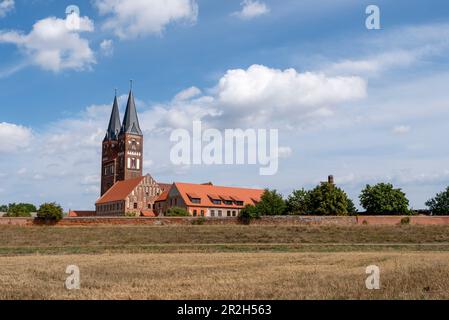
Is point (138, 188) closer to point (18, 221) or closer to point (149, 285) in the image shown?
point (18, 221)

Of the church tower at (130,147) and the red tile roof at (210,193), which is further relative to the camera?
the church tower at (130,147)

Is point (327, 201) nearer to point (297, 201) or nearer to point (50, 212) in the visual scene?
point (297, 201)

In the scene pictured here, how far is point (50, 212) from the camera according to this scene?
6919cm

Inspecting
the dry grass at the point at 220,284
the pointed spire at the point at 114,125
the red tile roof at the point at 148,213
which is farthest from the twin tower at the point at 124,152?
the dry grass at the point at 220,284

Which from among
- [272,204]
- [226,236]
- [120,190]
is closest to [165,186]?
[120,190]

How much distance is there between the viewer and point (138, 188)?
356 feet

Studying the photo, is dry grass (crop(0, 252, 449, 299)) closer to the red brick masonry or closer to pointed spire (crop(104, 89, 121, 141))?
the red brick masonry

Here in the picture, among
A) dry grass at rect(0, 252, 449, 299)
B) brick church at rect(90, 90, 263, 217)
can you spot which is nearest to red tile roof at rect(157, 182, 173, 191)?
brick church at rect(90, 90, 263, 217)

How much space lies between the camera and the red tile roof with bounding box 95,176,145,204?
109375 mm

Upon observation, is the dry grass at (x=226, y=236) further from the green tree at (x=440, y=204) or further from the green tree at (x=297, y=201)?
the green tree at (x=440, y=204)

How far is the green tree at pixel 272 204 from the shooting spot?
3371 inches

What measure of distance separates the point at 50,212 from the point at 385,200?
168ft

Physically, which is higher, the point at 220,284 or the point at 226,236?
the point at 220,284
